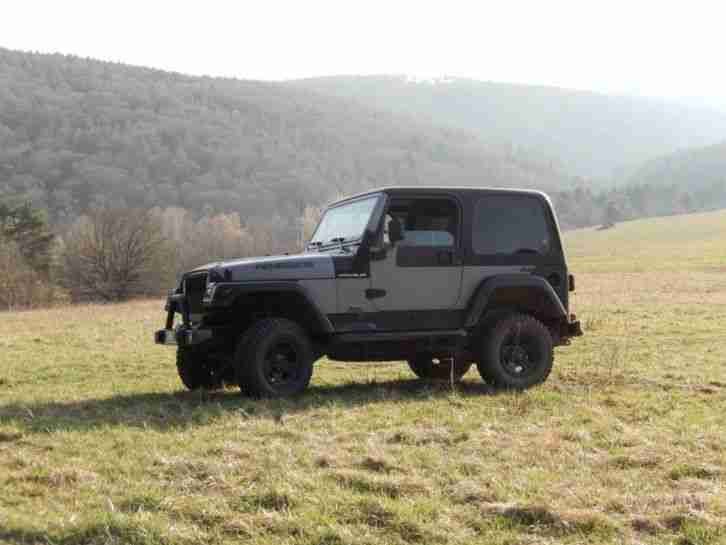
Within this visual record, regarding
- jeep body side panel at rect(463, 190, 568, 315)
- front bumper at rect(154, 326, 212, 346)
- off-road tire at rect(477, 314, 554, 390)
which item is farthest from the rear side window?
front bumper at rect(154, 326, 212, 346)

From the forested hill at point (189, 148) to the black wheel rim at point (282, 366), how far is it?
261 feet

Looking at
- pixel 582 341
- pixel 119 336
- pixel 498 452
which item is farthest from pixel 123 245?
pixel 498 452

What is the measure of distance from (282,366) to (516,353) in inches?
115

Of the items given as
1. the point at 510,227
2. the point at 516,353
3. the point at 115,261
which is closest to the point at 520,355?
the point at 516,353

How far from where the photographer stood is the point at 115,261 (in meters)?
49.6

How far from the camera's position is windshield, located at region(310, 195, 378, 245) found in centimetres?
937

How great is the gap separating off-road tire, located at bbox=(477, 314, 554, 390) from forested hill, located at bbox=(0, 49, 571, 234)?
79.9 m

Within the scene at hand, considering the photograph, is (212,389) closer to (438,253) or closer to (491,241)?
(438,253)

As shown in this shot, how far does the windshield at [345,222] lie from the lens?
30.7 feet

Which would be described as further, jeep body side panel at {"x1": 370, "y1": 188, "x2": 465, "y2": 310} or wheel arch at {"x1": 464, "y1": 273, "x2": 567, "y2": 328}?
wheel arch at {"x1": 464, "y1": 273, "x2": 567, "y2": 328}

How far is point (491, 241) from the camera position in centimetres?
976

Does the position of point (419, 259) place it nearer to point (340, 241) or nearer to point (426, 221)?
point (426, 221)

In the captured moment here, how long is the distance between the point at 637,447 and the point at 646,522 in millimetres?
1933

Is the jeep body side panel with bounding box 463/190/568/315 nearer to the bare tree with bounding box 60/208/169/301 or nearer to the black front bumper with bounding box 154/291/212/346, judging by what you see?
the black front bumper with bounding box 154/291/212/346
